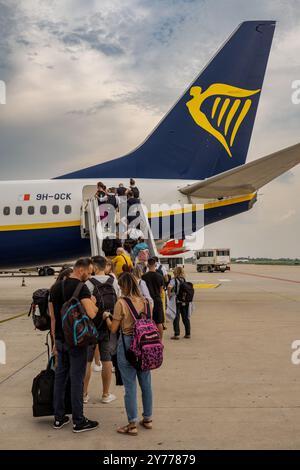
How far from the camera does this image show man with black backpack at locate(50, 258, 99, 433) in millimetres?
5285

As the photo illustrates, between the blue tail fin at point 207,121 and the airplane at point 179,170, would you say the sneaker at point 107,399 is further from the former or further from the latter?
the blue tail fin at point 207,121

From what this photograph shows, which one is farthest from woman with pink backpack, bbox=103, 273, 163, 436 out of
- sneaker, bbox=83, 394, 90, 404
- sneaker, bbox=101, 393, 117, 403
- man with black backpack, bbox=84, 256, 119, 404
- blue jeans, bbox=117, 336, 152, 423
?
sneaker, bbox=83, 394, 90, 404

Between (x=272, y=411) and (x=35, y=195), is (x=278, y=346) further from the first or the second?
(x=35, y=195)

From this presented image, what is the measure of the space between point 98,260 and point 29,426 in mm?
2201

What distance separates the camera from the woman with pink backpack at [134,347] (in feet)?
16.9

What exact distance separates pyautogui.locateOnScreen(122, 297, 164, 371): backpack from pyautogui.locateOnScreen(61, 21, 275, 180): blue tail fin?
14423mm

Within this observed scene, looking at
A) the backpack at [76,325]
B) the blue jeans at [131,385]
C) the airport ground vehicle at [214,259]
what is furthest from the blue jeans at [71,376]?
the airport ground vehicle at [214,259]

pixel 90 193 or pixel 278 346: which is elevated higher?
pixel 90 193

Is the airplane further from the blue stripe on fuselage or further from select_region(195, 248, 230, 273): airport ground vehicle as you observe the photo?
select_region(195, 248, 230, 273): airport ground vehicle

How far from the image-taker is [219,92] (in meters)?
19.4

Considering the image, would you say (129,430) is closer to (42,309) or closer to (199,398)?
(199,398)

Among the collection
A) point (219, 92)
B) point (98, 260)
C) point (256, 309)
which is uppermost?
point (219, 92)

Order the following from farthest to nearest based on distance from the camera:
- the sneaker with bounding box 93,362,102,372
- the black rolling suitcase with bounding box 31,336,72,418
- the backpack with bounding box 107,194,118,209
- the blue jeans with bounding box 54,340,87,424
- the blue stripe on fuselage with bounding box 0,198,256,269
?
the blue stripe on fuselage with bounding box 0,198,256,269 < the backpack with bounding box 107,194,118,209 < the sneaker with bounding box 93,362,102,372 < the black rolling suitcase with bounding box 31,336,72,418 < the blue jeans with bounding box 54,340,87,424

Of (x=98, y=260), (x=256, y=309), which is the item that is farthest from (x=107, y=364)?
(x=256, y=309)
